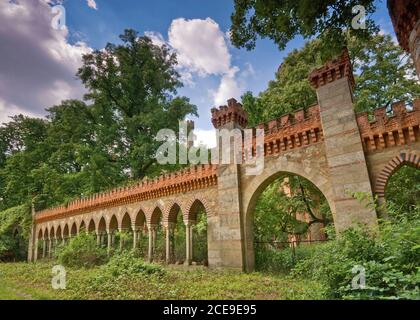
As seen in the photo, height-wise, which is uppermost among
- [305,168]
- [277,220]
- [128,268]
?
[305,168]

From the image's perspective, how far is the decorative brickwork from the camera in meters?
7.55

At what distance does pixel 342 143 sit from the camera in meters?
8.55

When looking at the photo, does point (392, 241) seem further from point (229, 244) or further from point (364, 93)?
point (364, 93)

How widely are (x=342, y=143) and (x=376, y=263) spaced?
4.70 m

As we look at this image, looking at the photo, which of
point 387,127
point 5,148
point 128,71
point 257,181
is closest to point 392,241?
point 387,127

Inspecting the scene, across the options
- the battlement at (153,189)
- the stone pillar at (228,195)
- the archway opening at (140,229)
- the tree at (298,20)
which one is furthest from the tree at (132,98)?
the tree at (298,20)

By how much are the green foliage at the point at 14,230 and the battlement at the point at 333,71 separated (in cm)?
2944

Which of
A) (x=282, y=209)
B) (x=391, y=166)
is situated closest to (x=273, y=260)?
(x=282, y=209)

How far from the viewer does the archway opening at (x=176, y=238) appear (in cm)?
1405

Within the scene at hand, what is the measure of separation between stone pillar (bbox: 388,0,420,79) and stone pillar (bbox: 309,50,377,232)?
3.39 metres

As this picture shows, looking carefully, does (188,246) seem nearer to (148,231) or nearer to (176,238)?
(148,231)

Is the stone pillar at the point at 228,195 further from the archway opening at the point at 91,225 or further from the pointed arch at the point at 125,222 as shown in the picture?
the archway opening at the point at 91,225
